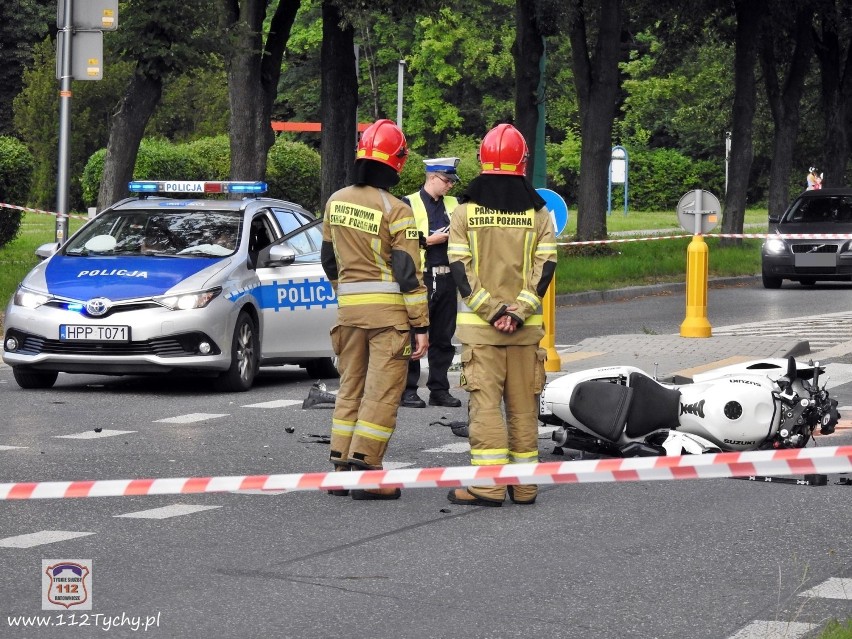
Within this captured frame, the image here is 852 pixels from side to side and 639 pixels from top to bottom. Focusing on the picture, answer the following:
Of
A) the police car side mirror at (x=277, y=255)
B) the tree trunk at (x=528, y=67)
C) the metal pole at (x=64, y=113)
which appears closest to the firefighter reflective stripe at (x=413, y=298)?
the police car side mirror at (x=277, y=255)

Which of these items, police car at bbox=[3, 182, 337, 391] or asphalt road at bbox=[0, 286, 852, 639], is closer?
asphalt road at bbox=[0, 286, 852, 639]

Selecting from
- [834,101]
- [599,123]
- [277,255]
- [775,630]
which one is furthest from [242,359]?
[834,101]

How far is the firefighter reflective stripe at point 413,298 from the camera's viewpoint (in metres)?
8.57

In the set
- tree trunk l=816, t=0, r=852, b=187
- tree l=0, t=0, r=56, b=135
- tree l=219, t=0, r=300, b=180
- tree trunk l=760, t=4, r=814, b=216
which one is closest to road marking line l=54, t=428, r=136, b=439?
tree l=219, t=0, r=300, b=180

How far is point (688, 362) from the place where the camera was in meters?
14.7

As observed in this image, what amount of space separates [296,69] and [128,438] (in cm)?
6064

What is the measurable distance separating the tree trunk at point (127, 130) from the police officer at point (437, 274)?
1004cm

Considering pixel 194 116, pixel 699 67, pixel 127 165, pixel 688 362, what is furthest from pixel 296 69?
pixel 688 362

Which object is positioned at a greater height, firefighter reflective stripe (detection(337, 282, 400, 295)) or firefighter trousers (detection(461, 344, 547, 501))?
firefighter reflective stripe (detection(337, 282, 400, 295))

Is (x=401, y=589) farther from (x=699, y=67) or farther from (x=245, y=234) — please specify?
(x=699, y=67)

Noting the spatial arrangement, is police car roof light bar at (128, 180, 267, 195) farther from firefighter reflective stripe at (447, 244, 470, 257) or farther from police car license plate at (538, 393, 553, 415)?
firefighter reflective stripe at (447, 244, 470, 257)

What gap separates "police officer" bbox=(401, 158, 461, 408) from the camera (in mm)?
11836

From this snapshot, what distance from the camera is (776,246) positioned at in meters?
26.3

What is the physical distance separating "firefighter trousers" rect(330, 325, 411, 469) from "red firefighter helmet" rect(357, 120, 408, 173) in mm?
864
